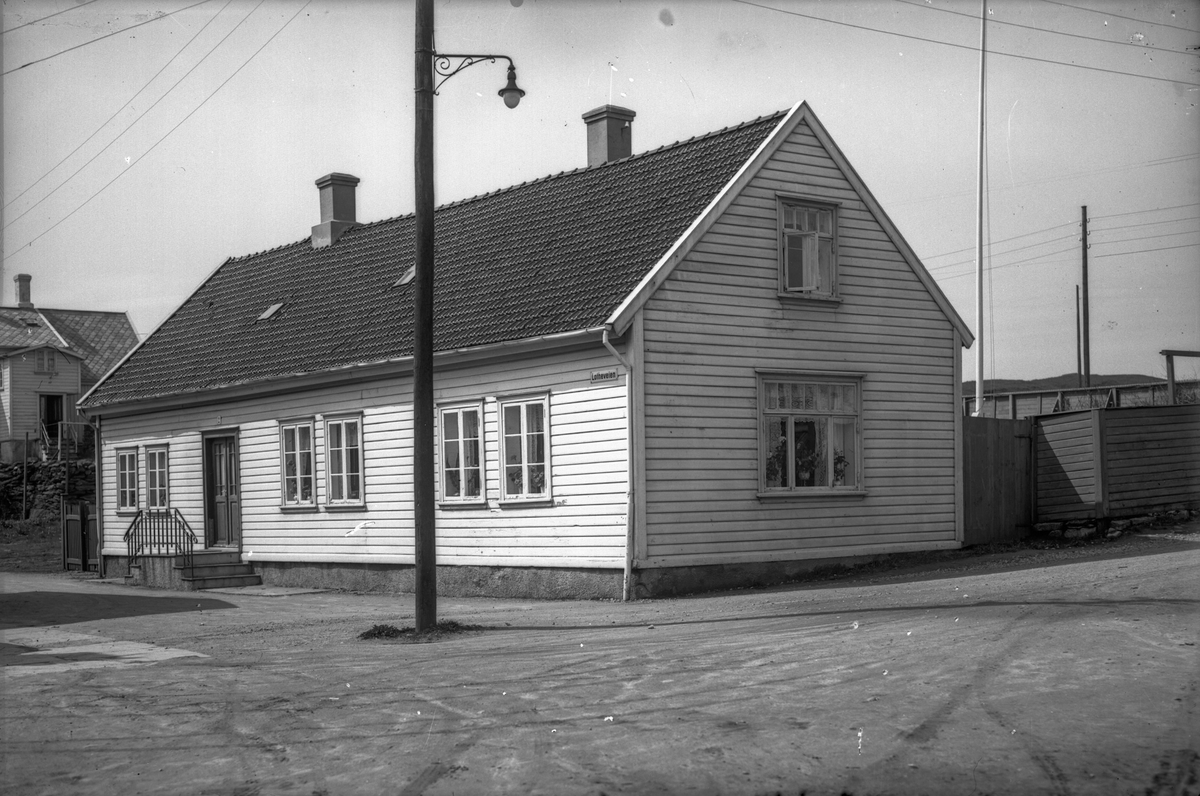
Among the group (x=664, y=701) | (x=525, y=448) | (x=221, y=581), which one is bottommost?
(x=221, y=581)

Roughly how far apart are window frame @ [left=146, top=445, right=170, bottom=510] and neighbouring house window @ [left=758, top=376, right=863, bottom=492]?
1331cm

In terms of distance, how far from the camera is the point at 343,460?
70.5 feet

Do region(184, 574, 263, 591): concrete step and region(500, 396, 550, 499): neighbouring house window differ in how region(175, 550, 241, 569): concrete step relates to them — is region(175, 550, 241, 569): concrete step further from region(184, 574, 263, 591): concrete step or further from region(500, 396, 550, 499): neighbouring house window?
region(500, 396, 550, 499): neighbouring house window

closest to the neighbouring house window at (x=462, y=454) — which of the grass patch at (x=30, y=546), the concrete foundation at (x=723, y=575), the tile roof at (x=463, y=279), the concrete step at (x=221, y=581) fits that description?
the tile roof at (x=463, y=279)

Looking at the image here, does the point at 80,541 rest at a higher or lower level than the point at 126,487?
lower

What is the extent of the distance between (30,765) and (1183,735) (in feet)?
21.5

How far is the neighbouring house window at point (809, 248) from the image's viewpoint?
1825 centimetres

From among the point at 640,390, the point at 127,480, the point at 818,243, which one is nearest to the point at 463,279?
the point at 640,390

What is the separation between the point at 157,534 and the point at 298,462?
399 centimetres

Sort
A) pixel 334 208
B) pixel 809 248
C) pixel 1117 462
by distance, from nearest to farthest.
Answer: pixel 809 248 < pixel 1117 462 < pixel 334 208

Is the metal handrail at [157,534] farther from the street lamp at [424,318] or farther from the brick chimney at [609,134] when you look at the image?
the street lamp at [424,318]

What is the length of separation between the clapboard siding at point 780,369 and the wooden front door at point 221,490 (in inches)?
419

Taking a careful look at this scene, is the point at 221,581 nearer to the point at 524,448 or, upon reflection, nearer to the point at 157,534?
the point at 157,534

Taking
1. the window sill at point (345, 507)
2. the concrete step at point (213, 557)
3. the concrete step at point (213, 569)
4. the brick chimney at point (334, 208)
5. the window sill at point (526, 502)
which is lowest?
the concrete step at point (213, 569)
